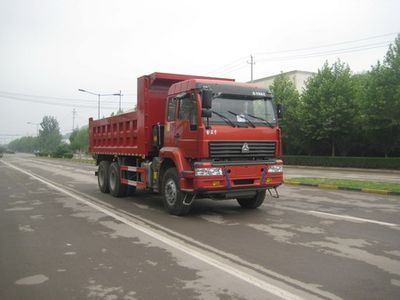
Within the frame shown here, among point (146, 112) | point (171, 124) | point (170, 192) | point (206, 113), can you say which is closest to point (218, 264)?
point (206, 113)

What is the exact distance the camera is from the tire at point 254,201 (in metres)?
10.9

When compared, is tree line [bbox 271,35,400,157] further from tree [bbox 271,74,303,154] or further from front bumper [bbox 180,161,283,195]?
front bumper [bbox 180,161,283,195]

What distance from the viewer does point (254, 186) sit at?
9891 millimetres

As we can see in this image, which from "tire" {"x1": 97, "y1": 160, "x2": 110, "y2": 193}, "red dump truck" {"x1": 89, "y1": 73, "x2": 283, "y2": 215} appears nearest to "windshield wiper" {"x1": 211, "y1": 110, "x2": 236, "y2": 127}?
"red dump truck" {"x1": 89, "y1": 73, "x2": 283, "y2": 215}

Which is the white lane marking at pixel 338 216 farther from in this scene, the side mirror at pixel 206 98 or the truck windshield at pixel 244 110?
the side mirror at pixel 206 98

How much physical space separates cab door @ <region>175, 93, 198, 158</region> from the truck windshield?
438 mm

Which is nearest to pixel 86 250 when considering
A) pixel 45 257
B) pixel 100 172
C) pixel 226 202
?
pixel 45 257

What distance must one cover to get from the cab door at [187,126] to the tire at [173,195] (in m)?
0.70

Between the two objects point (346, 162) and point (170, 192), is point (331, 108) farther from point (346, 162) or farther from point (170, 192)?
point (170, 192)

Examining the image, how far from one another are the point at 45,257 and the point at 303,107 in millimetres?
34608

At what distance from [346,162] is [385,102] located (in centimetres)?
615

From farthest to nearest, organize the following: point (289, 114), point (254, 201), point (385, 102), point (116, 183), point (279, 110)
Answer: point (289, 114)
point (385, 102)
point (116, 183)
point (254, 201)
point (279, 110)

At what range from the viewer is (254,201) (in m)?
11.0

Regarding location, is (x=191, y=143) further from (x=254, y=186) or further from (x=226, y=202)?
(x=226, y=202)
